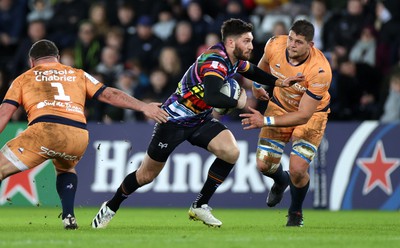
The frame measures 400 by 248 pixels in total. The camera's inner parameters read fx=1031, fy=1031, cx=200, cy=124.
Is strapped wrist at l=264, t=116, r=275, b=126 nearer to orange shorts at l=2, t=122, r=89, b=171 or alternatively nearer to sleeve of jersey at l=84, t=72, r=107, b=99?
sleeve of jersey at l=84, t=72, r=107, b=99

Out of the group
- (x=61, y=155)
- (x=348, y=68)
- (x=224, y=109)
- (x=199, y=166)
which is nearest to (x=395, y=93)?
(x=348, y=68)

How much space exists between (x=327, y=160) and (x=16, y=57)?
7.03 m

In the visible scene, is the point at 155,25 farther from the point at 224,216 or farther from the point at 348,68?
the point at 224,216

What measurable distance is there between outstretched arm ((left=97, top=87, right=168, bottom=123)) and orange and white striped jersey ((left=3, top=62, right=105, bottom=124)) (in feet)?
0.40

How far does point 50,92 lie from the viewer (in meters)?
11.2

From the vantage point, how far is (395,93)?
59.0 feet

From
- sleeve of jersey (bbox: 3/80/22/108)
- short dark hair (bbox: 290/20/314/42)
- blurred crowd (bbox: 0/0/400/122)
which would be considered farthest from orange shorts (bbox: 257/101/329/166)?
blurred crowd (bbox: 0/0/400/122)

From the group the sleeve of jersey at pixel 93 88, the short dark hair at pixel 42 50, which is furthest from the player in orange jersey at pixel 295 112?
the short dark hair at pixel 42 50

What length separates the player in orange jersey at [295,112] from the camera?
12281mm

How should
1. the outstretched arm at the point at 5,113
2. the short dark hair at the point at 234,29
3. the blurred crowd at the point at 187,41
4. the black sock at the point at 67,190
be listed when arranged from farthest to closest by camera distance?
the blurred crowd at the point at 187,41 → the short dark hair at the point at 234,29 → the black sock at the point at 67,190 → the outstretched arm at the point at 5,113

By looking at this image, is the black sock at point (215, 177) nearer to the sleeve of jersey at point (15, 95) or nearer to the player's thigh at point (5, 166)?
the player's thigh at point (5, 166)

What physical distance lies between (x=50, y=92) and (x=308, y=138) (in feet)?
11.1

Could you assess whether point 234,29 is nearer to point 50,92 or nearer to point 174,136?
point 174,136

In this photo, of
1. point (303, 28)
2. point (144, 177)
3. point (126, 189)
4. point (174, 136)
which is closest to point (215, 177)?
point (174, 136)
